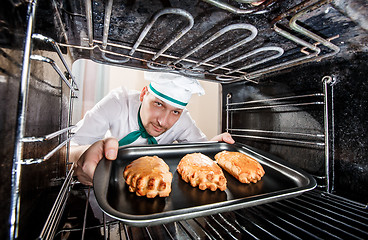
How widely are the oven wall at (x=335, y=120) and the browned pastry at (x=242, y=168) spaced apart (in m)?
0.30

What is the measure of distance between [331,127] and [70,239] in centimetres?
121

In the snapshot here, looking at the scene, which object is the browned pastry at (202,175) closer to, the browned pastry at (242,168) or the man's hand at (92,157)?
the browned pastry at (242,168)

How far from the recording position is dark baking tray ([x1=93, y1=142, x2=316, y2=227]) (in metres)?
0.48

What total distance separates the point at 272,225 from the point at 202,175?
Result: 13.1 inches

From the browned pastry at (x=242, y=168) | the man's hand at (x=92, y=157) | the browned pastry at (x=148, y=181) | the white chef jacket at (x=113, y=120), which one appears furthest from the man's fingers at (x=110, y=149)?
the white chef jacket at (x=113, y=120)

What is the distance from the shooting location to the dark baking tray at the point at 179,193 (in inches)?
19.0

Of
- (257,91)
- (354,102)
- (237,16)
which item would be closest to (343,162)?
(354,102)

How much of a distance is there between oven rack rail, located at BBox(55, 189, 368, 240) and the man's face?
0.83 metres

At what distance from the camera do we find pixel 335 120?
2.75 feet

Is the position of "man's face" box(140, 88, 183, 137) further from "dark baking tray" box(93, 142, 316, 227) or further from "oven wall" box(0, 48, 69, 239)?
"oven wall" box(0, 48, 69, 239)

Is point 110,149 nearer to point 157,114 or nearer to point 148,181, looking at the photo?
point 148,181

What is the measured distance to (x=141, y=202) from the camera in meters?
0.63

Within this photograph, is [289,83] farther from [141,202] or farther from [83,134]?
[83,134]

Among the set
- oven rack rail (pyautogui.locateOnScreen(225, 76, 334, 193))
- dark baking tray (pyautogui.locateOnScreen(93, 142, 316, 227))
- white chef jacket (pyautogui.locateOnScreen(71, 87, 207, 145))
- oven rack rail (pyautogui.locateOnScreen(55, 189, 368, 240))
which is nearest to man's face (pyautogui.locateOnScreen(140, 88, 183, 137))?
white chef jacket (pyautogui.locateOnScreen(71, 87, 207, 145))
